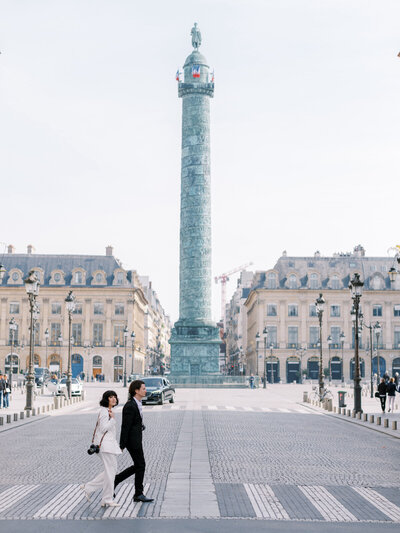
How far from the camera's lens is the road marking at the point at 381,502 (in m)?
10.2

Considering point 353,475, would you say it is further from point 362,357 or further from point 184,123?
point 362,357

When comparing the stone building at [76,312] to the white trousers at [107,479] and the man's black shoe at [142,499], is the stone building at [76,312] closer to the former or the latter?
the man's black shoe at [142,499]

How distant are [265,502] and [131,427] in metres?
2.13

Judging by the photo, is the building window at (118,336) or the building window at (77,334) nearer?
the building window at (118,336)

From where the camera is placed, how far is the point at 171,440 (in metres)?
19.6

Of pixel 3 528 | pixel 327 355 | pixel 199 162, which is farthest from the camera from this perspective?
pixel 327 355

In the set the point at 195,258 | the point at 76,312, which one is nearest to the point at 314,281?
the point at 76,312

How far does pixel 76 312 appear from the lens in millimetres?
102875

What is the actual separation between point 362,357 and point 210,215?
3946 cm

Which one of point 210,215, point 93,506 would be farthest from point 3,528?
point 210,215

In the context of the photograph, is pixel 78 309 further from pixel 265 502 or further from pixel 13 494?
pixel 265 502

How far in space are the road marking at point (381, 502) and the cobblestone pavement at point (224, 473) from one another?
0.04 ft

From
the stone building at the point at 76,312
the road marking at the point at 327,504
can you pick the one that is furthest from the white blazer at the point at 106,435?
the stone building at the point at 76,312

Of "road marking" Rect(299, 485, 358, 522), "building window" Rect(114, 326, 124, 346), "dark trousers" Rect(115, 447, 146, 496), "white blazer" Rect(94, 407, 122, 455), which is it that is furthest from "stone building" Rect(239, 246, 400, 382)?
"white blazer" Rect(94, 407, 122, 455)
